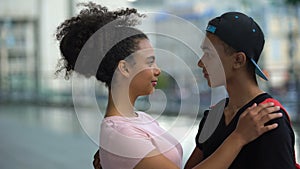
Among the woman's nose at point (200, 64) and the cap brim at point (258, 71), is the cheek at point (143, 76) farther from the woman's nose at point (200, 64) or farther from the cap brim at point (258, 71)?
the cap brim at point (258, 71)

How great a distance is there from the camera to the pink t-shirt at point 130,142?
960 mm

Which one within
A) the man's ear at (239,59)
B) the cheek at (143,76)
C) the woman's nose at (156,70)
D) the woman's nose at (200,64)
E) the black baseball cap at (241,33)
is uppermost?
the black baseball cap at (241,33)

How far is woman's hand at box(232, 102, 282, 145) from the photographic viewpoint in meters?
0.91

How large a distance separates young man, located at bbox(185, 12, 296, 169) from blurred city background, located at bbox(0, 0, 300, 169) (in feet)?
0.14

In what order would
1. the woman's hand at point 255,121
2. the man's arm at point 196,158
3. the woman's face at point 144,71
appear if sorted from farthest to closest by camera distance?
the man's arm at point 196,158 < the woman's face at point 144,71 < the woman's hand at point 255,121

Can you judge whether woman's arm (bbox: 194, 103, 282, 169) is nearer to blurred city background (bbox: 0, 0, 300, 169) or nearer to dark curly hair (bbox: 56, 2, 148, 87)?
blurred city background (bbox: 0, 0, 300, 169)

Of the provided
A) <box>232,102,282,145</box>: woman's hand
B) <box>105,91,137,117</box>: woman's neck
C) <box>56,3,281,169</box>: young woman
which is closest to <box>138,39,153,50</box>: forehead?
<box>56,3,281,169</box>: young woman

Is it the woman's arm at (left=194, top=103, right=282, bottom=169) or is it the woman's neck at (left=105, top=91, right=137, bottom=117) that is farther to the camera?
the woman's neck at (left=105, top=91, right=137, bottom=117)

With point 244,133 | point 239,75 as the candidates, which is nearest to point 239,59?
point 239,75

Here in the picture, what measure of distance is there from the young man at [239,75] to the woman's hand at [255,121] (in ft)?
0.05

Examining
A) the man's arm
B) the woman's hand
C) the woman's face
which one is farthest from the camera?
the man's arm

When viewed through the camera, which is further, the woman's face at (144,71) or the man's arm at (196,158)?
the man's arm at (196,158)

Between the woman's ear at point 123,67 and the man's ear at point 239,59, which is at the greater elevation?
the man's ear at point 239,59

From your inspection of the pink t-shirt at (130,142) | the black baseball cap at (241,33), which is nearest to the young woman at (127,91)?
the pink t-shirt at (130,142)
